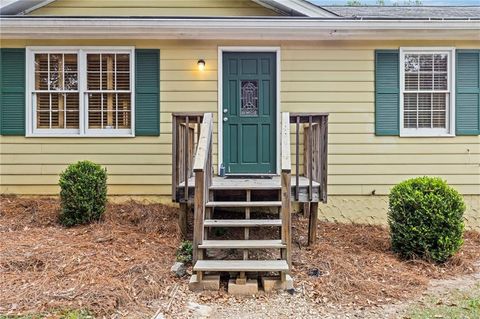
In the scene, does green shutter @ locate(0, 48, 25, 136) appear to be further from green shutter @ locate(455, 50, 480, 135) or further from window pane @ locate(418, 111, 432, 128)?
green shutter @ locate(455, 50, 480, 135)

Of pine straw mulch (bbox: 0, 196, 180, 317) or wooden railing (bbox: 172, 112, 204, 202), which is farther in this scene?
wooden railing (bbox: 172, 112, 204, 202)

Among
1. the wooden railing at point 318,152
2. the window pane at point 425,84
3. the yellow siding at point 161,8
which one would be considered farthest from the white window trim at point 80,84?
the window pane at point 425,84

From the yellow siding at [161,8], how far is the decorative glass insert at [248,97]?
1273mm

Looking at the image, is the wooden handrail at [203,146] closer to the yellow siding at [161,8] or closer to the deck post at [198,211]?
the deck post at [198,211]

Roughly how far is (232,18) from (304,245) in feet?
11.6

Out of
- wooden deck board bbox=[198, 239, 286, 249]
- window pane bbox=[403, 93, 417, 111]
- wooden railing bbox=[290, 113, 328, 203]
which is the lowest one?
wooden deck board bbox=[198, 239, 286, 249]

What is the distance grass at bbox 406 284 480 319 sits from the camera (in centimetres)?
321

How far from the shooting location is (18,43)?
6078 mm

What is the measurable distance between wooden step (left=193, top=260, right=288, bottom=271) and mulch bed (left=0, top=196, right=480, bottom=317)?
254mm

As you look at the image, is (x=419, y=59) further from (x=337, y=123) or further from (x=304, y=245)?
(x=304, y=245)

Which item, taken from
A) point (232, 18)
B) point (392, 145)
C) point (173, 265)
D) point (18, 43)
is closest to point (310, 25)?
point (232, 18)

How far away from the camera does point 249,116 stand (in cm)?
619

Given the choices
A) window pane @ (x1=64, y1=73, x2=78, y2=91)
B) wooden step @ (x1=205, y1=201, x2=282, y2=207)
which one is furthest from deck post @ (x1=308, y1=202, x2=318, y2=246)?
window pane @ (x1=64, y1=73, x2=78, y2=91)

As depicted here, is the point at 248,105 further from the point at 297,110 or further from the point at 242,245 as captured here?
the point at 242,245
